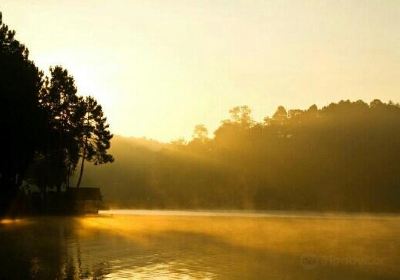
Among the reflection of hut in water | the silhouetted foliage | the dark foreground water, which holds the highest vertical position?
the silhouetted foliage

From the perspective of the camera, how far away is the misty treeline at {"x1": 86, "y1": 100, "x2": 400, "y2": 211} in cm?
13400

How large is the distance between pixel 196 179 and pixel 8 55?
107667mm

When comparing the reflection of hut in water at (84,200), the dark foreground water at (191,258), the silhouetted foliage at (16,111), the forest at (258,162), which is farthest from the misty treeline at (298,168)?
the dark foreground water at (191,258)

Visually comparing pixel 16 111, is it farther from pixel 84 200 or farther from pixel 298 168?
pixel 298 168

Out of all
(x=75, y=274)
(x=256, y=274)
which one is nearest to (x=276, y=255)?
(x=256, y=274)

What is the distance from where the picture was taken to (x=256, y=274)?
20.9 metres

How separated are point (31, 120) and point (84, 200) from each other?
104 ft

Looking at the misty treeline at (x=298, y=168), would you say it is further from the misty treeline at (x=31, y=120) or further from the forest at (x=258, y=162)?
the misty treeline at (x=31, y=120)

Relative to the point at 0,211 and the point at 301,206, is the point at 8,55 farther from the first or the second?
the point at 301,206

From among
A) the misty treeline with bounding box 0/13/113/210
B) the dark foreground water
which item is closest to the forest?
the misty treeline with bounding box 0/13/113/210

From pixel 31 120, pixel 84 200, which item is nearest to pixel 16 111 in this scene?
pixel 31 120

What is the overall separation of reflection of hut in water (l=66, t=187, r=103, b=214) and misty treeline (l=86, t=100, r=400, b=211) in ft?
182

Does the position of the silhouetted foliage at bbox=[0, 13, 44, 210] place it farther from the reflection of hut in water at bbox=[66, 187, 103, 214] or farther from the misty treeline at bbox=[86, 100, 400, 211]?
the misty treeline at bbox=[86, 100, 400, 211]

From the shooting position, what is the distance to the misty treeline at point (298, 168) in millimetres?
134000
